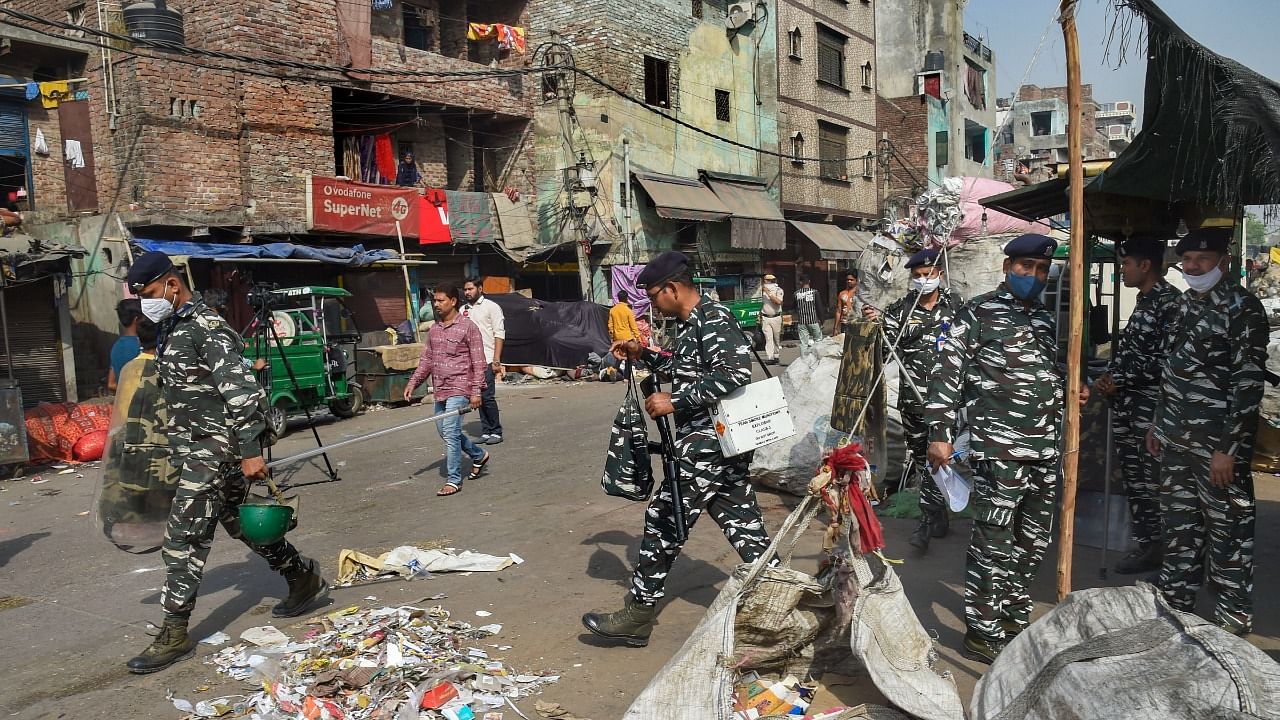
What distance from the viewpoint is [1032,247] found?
4.45 meters

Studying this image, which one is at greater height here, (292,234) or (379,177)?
(379,177)

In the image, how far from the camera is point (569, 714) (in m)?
3.77

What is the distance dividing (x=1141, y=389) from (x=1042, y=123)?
59.0 meters

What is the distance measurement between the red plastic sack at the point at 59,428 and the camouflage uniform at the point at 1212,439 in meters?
10.6

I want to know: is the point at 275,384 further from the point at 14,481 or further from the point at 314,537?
the point at 314,537

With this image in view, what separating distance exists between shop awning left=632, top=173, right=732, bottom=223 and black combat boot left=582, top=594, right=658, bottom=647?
Answer: 64.6 feet

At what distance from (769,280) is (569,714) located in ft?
54.7

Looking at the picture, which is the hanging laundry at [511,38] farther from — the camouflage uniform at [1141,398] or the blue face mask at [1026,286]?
the blue face mask at [1026,286]

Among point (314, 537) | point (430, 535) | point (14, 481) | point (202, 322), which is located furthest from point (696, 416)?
point (14, 481)

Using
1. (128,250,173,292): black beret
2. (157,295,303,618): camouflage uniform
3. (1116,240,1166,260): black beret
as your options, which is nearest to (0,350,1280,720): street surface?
(157,295,303,618): camouflage uniform

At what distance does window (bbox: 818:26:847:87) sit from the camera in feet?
107

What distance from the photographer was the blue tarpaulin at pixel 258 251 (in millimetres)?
14586

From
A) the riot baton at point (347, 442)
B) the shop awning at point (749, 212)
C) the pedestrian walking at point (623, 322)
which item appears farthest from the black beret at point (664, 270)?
the shop awning at point (749, 212)

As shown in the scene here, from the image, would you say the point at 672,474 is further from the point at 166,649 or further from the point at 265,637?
the point at 166,649
